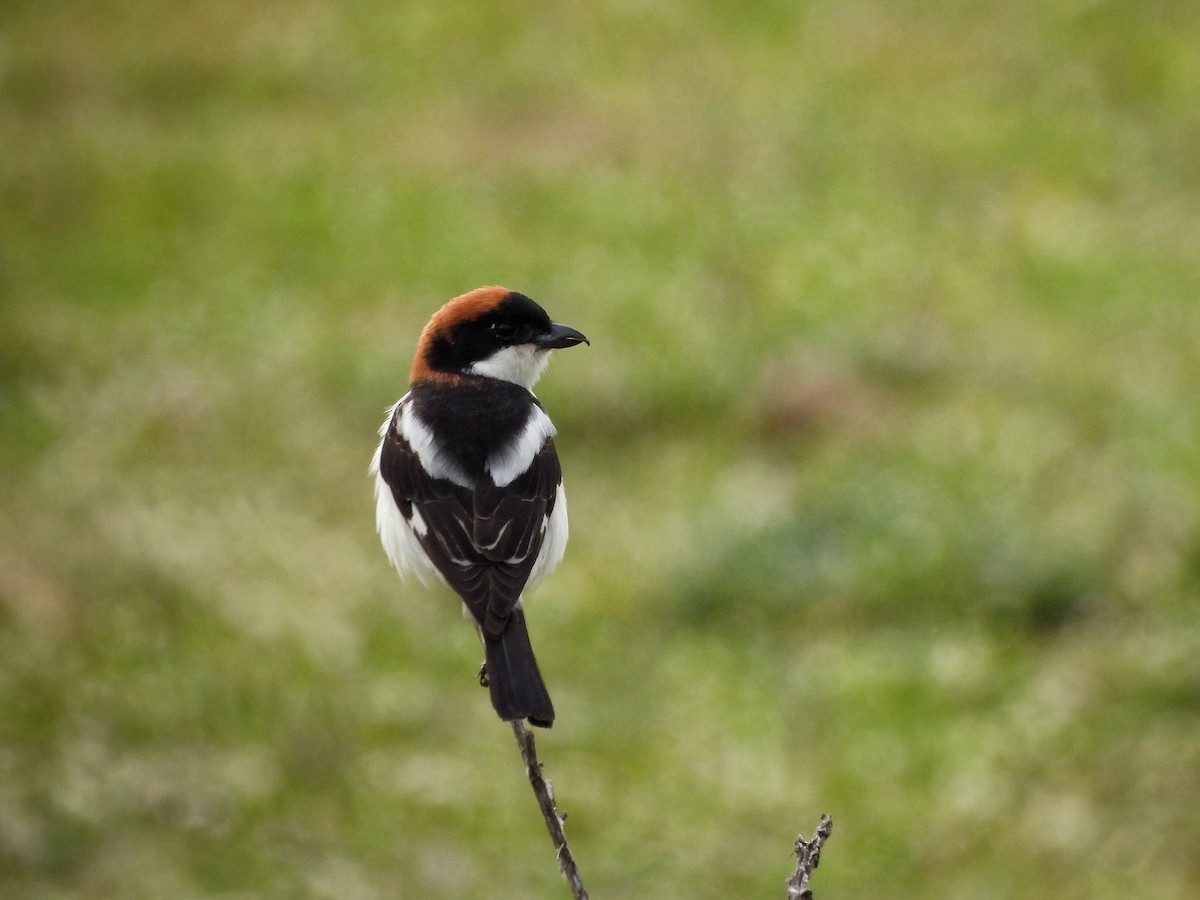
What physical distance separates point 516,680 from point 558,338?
1.21 m

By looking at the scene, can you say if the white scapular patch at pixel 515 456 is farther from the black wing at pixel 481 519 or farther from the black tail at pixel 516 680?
the black tail at pixel 516 680

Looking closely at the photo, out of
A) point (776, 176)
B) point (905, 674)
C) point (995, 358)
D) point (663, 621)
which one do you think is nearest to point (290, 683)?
point (663, 621)

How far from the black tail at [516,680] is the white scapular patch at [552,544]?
0.45 m

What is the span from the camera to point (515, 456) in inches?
173

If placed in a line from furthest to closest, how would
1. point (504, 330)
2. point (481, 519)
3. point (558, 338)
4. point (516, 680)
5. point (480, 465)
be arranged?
point (504, 330)
point (558, 338)
point (480, 465)
point (481, 519)
point (516, 680)

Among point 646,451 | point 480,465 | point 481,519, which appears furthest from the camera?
point 646,451

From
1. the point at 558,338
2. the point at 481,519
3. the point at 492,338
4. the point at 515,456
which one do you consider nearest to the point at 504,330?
the point at 492,338

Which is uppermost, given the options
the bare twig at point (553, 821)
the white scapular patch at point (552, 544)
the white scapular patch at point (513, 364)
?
the white scapular patch at point (513, 364)

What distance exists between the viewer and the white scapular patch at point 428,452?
4.39 meters

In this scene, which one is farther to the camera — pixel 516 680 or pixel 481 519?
pixel 481 519

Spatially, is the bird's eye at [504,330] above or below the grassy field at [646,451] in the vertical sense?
below

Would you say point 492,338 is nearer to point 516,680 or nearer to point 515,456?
point 515,456

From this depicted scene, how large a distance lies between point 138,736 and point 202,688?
40 centimetres

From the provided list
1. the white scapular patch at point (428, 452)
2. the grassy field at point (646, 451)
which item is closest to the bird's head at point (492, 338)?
the white scapular patch at point (428, 452)
